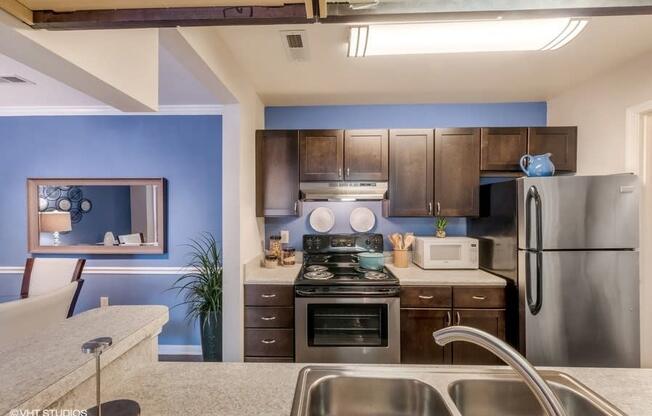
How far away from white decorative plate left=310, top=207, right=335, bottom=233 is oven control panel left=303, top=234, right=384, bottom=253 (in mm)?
93

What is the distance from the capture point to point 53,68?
97 centimetres

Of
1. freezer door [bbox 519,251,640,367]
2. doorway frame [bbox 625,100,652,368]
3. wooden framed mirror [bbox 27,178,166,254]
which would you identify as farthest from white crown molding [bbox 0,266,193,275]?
doorway frame [bbox 625,100,652,368]

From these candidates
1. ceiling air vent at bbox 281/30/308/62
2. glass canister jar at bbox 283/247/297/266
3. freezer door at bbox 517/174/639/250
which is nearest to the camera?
ceiling air vent at bbox 281/30/308/62

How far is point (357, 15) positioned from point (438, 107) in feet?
9.08

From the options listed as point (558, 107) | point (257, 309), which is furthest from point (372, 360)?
point (558, 107)

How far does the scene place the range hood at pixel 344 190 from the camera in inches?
110

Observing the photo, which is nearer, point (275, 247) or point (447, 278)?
point (447, 278)

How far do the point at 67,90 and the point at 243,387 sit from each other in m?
3.23

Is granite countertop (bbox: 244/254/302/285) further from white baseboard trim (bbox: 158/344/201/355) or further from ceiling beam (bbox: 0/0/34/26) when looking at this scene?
ceiling beam (bbox: 0/0/34/26)

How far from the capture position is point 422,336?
94.3 inches

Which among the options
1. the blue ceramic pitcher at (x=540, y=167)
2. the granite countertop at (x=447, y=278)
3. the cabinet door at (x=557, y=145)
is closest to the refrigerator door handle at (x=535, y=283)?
the granite countertop at (x=447, y=278)

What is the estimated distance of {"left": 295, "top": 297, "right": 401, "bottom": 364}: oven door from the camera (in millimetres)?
2361

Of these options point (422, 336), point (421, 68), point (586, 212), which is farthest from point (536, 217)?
point (421, 68)

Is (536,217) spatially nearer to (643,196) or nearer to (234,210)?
(643,196)
